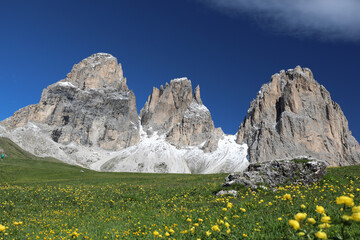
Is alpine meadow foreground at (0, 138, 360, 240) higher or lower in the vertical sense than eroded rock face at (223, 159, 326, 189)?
lower

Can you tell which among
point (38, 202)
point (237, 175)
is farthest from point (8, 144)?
point (237, 175)

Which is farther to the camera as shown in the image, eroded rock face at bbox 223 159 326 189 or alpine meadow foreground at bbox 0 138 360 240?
eroded rock face at bbox 223 159 326 189

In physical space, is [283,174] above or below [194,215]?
above

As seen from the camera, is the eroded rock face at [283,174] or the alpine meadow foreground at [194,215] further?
the eroded rock face at [283,174]

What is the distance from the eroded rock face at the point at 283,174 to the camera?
20.1 meters

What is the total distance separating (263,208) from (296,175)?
11.4 metres

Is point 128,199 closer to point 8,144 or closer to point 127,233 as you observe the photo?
point 127,233

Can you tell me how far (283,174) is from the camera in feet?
69.1

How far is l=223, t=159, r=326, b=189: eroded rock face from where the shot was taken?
20.1m

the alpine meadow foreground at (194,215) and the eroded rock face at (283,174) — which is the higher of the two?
the eroded rock face at (283,174)

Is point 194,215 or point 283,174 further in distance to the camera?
point 283,174

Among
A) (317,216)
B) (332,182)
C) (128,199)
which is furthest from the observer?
(128,199)

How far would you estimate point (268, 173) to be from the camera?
21.2 meters

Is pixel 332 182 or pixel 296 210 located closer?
pixel 296 210
